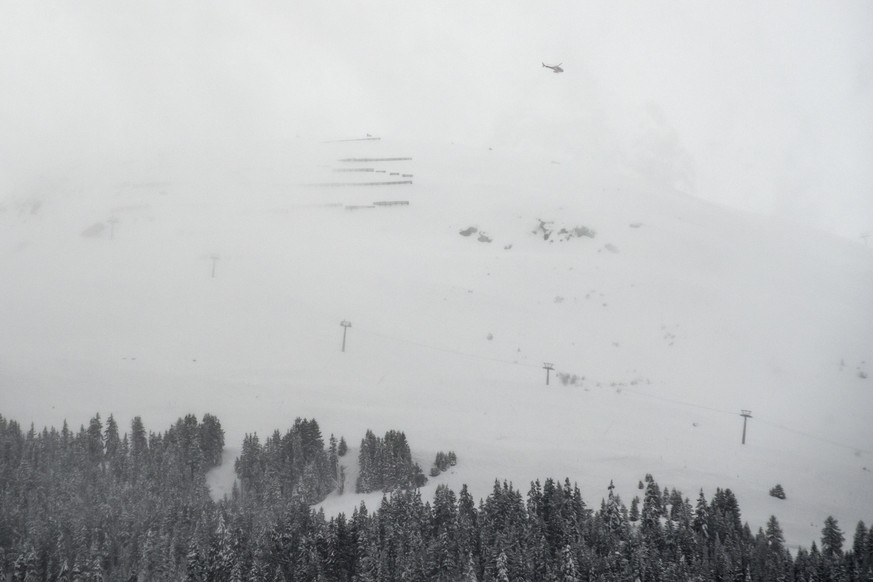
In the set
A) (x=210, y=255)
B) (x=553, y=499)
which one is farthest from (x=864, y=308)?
(x=210, y=255)

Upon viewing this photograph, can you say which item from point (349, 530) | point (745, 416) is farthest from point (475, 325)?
point (349, 530)

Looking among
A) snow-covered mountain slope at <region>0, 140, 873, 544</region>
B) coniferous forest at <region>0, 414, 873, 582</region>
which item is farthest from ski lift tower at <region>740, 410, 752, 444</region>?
coniferous forest at <region>0, 414, 873, 582</region>

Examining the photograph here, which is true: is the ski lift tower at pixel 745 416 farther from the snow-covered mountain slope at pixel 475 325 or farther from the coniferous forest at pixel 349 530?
the coniferous forest at pixel 349 530

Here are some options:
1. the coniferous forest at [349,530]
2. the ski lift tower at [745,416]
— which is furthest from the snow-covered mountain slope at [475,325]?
the coniferous forest at [349,530]

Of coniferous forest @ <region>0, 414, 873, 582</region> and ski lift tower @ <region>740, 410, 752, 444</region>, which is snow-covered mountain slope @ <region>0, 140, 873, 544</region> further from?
coniferous forest @ <region>0, 414, 873, 582</region>

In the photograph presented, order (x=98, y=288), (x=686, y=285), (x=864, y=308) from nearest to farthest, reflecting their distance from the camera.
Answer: (x=864, y=308), (x=686, y=285), (x=98, y=288)

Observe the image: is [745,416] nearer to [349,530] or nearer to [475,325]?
[475,325]

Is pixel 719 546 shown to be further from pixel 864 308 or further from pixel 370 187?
pixel 370 187

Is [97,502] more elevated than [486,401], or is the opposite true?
[486,401]
